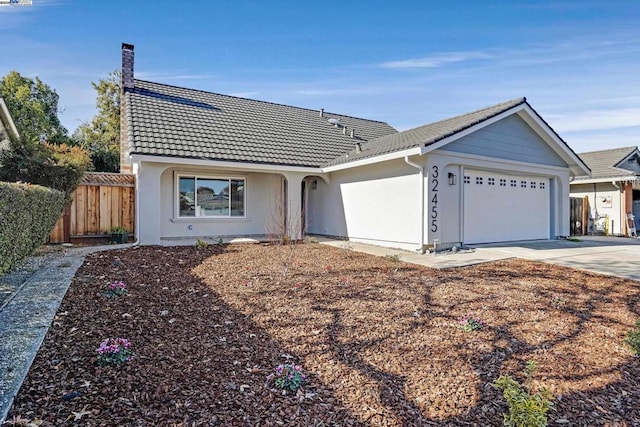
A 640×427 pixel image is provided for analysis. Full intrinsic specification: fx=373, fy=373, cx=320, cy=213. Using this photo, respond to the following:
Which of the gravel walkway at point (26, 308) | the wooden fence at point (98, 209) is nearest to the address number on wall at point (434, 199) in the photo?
the gravel walkway at point (26, 308)

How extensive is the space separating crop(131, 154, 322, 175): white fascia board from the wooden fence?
1.68 metres

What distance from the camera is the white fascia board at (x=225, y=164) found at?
10228 millimetres

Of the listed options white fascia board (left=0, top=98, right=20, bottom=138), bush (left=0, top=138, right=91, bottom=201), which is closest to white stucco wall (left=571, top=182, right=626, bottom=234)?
bush (left=0, top=138, right=91, bottom=201)

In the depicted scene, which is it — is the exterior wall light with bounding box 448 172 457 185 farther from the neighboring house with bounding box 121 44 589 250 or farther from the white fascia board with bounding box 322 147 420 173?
the white fascia board with bounding box 322 147 420 173

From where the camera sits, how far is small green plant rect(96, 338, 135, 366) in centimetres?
320

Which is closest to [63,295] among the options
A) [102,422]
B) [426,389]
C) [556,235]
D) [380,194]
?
[102,422]

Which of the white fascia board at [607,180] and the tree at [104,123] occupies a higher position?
the tree at [104,123]

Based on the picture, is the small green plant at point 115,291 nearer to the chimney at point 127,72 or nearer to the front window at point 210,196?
the front window at point 210,196

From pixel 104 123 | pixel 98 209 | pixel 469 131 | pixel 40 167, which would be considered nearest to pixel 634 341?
pixel 469 131

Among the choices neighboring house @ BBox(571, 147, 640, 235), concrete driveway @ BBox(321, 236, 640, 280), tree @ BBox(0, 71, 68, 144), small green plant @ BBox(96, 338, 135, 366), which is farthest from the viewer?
tree @ BBox(0, 71, 68, 144)

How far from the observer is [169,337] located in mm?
3928

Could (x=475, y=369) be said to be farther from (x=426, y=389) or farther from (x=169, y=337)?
(x=169, y=337)

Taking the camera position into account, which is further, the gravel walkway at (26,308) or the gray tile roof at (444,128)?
the gray tile roof at (444,128)

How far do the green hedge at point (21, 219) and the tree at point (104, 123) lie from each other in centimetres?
2268
